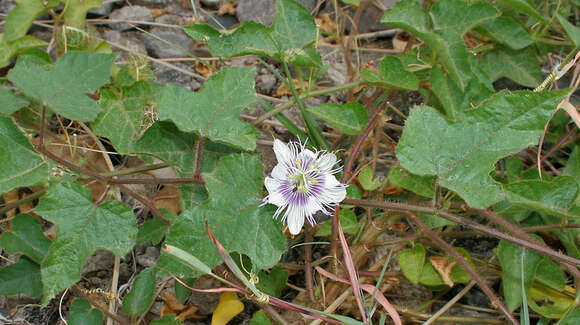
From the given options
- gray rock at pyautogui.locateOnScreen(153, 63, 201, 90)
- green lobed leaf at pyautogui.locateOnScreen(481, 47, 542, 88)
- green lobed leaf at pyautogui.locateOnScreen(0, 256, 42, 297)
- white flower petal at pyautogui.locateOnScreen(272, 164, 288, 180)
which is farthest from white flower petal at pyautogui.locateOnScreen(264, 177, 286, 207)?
green lobed leaf at pyautogui.locateOnScreen(481, 47, 542, 88)

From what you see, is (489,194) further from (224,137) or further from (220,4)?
(220,4)

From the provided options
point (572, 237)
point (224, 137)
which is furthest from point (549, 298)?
point (224, 137)

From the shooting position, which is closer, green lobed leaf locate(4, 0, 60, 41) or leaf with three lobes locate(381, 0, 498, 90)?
leaf with three lobes locate(381, 0, 498, 90)

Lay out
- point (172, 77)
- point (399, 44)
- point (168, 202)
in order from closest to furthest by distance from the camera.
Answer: point (168, 202) → point (172, 77) → point (399, 44)

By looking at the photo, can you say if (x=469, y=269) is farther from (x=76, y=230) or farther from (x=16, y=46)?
(x=16, y=46)

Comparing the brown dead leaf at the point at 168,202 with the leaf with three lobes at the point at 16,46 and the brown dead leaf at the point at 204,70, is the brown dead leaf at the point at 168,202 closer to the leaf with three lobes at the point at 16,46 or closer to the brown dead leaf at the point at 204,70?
the brown dead leaf at the point at 204,70

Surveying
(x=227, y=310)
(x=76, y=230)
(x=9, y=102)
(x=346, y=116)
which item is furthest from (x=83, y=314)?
(x=346, y=116)

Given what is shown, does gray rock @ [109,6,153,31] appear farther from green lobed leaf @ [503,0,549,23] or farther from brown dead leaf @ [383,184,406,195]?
green lobed leaf @ [503,0,549,23]
